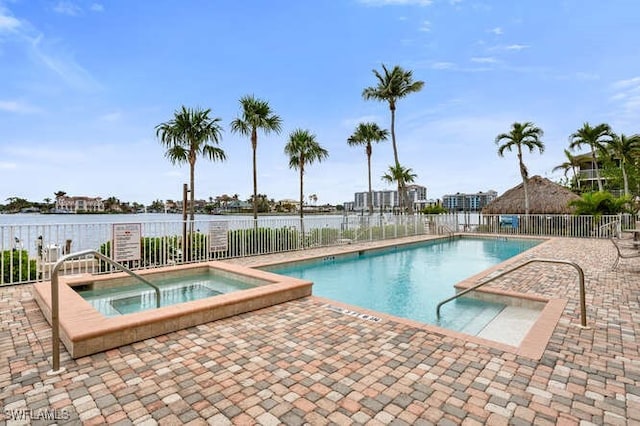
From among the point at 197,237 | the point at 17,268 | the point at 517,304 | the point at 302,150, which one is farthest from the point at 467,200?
the point at 17,268

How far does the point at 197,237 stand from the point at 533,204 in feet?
68.6

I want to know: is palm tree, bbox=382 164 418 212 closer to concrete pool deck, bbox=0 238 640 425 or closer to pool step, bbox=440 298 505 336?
pool step, bbox=440 298 505 336

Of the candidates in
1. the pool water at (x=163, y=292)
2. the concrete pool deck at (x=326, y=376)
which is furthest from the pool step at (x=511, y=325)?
the pool water at (x=163, y=292)

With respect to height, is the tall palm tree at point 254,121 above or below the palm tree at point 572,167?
below

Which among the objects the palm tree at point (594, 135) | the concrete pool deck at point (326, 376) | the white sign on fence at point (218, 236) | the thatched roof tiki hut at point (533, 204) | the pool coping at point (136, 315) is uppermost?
the palm tree at point (594, 135)

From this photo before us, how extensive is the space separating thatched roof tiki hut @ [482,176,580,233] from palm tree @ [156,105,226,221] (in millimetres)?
15042

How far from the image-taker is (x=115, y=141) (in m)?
17.6

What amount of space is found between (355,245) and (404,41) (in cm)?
828

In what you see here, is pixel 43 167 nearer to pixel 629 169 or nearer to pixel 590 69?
pixel 590 69

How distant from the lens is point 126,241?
6.64m

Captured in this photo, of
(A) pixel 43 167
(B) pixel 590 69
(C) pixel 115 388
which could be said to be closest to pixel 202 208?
(A) pixel 43 167

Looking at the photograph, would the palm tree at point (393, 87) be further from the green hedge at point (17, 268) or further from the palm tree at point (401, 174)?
the green hedge at point (17, 268)

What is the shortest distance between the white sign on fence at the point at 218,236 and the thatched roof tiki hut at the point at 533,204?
15448 mm

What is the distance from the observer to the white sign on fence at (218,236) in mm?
8289
